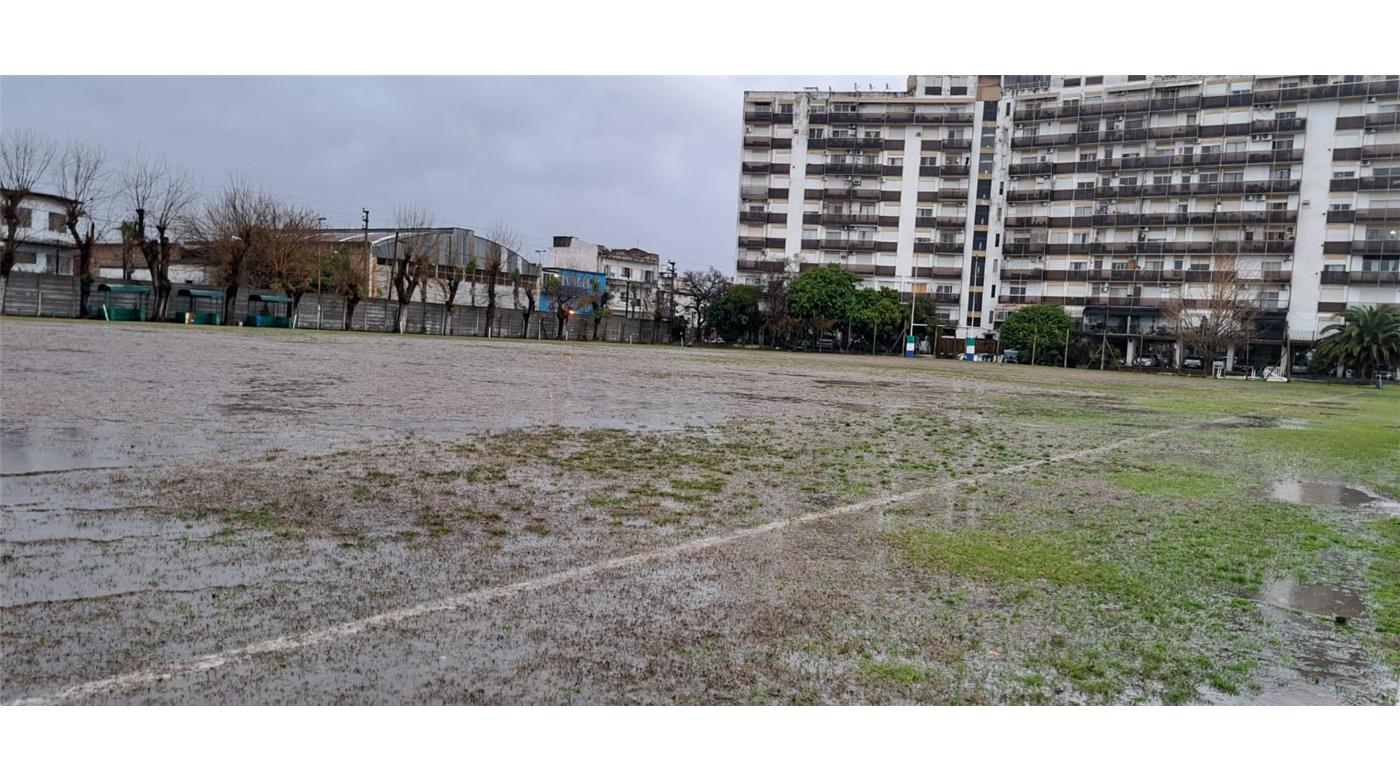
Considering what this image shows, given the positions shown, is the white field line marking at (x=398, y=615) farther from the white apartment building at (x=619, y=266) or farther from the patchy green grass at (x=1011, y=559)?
the white apartment building at (x=619, y=266)

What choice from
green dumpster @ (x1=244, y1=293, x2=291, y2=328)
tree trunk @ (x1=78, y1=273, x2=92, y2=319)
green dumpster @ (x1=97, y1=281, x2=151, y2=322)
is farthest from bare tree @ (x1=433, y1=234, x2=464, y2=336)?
tree trunk @ (x1=78, y1=273, x2=92, y2=319)

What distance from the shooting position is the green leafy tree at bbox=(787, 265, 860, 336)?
8681 cm

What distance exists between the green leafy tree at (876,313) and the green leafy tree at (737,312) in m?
8.99

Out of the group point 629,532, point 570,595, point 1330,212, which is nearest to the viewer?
point 570,595

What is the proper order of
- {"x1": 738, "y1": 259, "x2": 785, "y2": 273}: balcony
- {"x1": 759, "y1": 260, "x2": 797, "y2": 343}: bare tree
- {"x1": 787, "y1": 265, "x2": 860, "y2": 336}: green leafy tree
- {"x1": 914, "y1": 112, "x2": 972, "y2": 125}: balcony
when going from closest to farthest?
1. {"x1": 787, "y1": 265, "x2": 860, "y2": 336}: green leafy tree
2. {"x1": 759, "y1": 260, "x2": 797, "y2": 343}: bare tree
3. {"x1": 914, "y1": 112, "x2": 972, "y2": 125}: balcony
4. {"x1": 738, "y1": 259, "x2": 785, "y2": 273}: balcony

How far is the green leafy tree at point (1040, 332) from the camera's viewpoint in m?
82.8

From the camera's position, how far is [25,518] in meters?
6.33

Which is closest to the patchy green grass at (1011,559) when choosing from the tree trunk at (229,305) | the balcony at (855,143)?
the tree trunk at (229,305)

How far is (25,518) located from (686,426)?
928cm

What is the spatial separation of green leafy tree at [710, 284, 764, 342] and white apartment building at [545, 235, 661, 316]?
14.8m

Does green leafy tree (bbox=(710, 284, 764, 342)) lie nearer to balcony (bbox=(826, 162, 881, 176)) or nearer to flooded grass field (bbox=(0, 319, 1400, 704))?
balcony (bbox=(826, 162, 881, 176))

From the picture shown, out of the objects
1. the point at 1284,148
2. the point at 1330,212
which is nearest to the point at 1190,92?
the point at 1284,148

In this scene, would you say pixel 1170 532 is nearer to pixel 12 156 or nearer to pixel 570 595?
pixel 570 595
